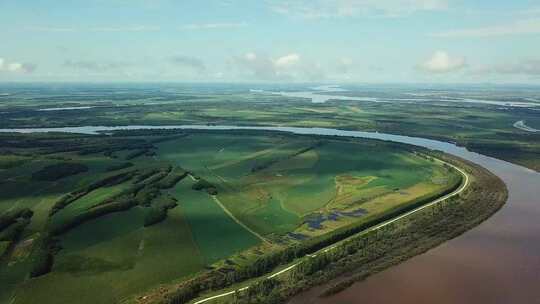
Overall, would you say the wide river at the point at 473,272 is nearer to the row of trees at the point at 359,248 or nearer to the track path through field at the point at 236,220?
the row of trees at the point at 359,248

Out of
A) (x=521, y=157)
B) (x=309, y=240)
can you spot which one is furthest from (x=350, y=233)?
(x=521, y=157)

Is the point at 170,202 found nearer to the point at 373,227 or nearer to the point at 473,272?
the point at 373,227

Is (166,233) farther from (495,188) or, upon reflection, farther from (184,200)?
(495,188)

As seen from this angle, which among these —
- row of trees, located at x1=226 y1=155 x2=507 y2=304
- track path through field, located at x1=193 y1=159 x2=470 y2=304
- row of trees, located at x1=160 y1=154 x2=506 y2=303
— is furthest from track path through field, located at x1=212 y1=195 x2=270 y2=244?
row of trees, located at x1=226 y1=155 x2=507 y2=304

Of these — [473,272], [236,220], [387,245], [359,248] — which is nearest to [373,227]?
[387,245]

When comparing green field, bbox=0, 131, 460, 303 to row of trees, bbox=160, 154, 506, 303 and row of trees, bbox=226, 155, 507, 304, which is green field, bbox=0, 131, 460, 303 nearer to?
row of trees, bbox=160, 154, 506, 303

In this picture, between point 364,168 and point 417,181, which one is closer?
point 417,181
